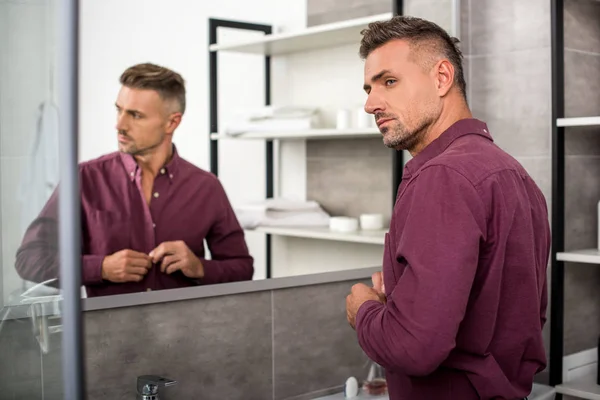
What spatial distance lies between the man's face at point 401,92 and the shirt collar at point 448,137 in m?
0.03

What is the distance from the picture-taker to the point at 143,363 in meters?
1.88

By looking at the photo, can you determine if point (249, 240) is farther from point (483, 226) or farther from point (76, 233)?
point (76, 233)

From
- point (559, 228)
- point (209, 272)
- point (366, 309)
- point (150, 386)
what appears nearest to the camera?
point (366, 309)

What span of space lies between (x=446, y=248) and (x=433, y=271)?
0.14 ft

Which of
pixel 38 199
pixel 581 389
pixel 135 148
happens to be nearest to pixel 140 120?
pixel 135 148

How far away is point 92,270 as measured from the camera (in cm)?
193

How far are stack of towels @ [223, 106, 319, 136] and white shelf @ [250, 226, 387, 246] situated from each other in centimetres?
31

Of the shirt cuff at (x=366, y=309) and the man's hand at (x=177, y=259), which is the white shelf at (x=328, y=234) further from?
the shirt cuff at (x=366, y=309)

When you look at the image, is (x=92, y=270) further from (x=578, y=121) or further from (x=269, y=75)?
(x=578, y=121)

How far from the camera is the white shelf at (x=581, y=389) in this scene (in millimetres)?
2328

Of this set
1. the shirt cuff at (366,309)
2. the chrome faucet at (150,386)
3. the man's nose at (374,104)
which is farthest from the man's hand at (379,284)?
the chrome faucet at (150,386)

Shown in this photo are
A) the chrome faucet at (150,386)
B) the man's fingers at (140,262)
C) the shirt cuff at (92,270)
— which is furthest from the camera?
the man's fingers at (140,262)

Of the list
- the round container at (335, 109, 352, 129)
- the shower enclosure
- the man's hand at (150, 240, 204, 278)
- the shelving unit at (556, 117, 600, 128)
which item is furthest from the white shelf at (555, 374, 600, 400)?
the shower enclosure

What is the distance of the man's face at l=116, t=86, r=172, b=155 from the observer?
2078mm
